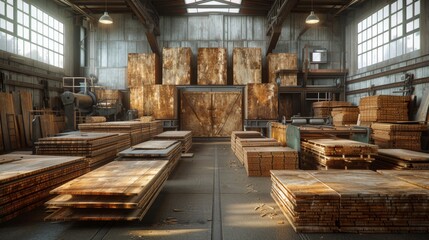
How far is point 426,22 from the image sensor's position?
10.8m

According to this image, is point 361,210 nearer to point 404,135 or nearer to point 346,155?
point 346,155

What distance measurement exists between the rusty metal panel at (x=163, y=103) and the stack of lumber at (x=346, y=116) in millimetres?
7928

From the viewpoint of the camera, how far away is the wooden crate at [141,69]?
1627 centimetres

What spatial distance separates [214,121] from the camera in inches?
585

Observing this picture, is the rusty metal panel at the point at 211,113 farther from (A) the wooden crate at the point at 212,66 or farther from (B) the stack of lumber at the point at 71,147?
(B) the stack of lumber at the point at 71,147

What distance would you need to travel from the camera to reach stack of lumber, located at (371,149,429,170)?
5301 mm

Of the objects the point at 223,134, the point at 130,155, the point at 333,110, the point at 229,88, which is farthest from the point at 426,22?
the point at 130,155

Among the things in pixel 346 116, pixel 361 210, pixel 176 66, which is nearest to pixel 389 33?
pixel 346 116

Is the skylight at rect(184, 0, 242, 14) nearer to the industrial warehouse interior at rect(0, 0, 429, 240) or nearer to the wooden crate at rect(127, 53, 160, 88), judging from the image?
the industrial warehouse interior at rect(0, 0, 429, 240)

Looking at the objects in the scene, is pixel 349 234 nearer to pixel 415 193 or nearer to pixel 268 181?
pixel 415 193

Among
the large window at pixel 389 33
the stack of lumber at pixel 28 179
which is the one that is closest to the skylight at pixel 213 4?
the large window at pixel 389 33

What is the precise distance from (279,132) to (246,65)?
761 centimetres

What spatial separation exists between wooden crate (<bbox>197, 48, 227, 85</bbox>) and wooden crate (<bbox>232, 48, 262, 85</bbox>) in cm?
69

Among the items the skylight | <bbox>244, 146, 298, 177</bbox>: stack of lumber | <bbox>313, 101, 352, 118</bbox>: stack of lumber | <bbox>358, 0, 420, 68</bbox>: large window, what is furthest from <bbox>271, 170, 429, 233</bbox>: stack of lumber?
the skylight
